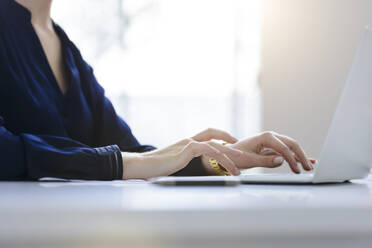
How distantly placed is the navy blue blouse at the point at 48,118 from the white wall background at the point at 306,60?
9.03ft

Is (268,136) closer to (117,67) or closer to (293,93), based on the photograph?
(293,93)

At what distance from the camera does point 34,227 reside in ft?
1.00

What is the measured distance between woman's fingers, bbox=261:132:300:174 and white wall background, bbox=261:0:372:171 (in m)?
3.00

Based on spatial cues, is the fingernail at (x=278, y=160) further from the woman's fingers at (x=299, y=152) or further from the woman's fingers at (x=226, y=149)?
the woman's fingers at (x=226, y=149)

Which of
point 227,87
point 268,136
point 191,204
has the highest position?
point 191,204

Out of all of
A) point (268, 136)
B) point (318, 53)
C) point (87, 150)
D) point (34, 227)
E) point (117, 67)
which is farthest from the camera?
point (117, 67)

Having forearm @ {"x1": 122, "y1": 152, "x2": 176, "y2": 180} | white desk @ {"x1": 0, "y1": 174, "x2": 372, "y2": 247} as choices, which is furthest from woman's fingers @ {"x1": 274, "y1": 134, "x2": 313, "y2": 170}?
white desk @ {"x1": 0, "y1": 174, "x2": 372, "y2": 247}

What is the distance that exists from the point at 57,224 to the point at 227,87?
4.90 m

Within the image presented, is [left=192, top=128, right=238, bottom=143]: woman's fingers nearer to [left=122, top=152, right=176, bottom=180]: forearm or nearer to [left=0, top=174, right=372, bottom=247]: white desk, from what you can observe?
[left=122, top=152, right=176, bottom=180]: forearm

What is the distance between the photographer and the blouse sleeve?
0.90 meters

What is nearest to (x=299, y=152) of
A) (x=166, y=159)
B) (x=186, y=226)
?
(x=166, y=159)

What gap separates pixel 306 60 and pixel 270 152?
310 centimetres

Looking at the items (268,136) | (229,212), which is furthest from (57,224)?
(268,136)

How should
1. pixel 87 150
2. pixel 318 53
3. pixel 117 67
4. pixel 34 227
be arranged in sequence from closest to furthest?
pixel 34 227
pixel 87 150
pixel 318 53
pixel 117 67
